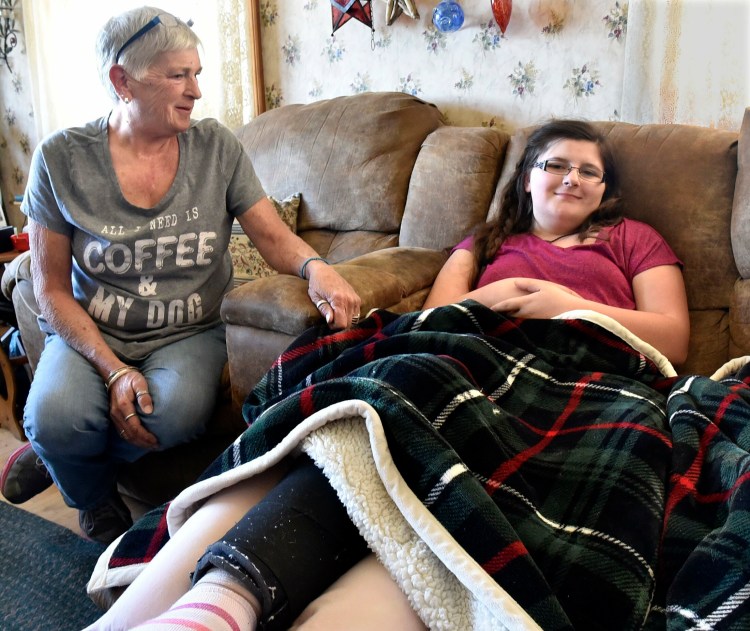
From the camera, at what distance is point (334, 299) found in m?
1.42

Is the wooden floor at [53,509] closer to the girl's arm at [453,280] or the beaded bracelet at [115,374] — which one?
the beaded bracelet at [115,374]

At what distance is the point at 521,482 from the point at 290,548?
29 cm

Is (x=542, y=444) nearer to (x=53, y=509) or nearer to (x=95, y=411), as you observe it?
(x=95, y=411)

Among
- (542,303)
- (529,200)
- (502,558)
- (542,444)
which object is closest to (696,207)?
(529,200)

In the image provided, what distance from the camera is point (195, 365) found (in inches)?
60.2

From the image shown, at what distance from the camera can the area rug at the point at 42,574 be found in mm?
1438

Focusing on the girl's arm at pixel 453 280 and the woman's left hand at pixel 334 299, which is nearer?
the woman's left hand at pixel 334 299

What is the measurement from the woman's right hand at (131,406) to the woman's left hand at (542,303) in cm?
75

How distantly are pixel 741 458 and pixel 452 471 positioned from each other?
374 millimetres

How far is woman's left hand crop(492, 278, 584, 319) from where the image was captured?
1.39 m

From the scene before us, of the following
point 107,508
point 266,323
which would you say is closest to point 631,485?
point 266,323

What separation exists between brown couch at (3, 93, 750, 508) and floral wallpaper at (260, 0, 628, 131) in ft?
0.66

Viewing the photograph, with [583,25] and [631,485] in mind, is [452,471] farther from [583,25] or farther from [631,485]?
[583,25]

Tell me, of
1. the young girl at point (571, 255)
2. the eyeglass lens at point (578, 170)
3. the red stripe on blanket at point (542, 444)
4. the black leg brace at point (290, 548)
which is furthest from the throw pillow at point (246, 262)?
the black leg brace at point (290, 548)
